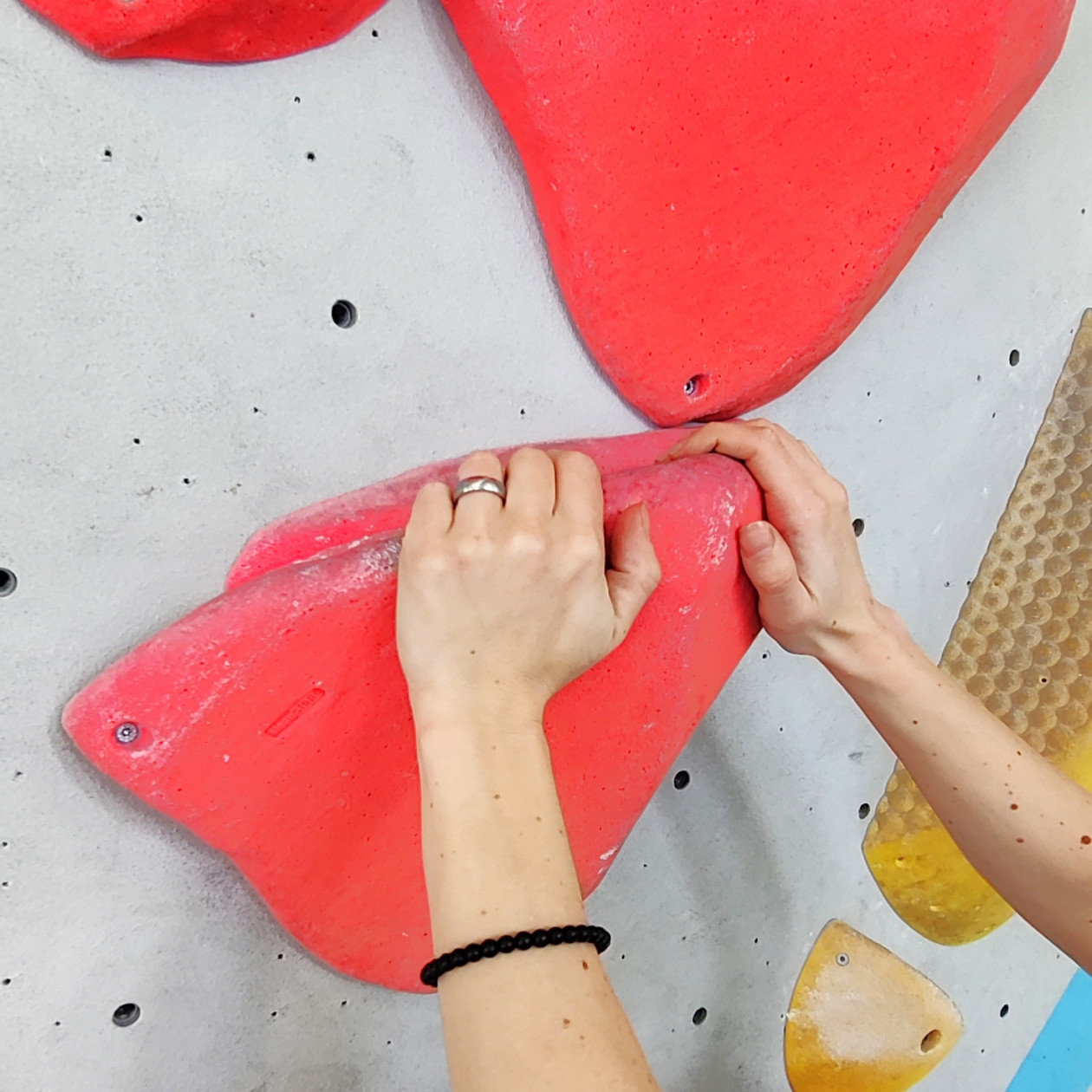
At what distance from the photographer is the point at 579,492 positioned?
23.5 inches

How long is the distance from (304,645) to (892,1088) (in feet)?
3.25

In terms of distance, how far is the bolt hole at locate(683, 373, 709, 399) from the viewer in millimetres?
809

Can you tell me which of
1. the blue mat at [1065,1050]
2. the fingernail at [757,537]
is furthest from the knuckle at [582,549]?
the blue mat at [1065,1050]

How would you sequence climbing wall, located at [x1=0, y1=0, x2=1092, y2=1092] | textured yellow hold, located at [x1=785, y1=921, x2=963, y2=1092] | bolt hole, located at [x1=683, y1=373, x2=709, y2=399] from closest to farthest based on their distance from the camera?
climbing wall, located at [x1=0, y1=0, x2=1092, y2=1092] → bolt hole, located at [x1=683, y1=373, x2=709, y2=399] → textured yellow hold, located at [x1=785, y1=921, x2=963, y2=1092]

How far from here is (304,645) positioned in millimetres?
612

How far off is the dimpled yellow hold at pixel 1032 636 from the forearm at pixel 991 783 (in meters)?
0.35

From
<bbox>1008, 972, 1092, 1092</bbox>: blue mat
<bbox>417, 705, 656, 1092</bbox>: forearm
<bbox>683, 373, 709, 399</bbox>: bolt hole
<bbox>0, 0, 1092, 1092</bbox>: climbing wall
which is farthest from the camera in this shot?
<bbox>1008, 972, 1092, 1092</bbox>: blue mat

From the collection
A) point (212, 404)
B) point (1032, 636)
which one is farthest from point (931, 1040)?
point (212, 404)

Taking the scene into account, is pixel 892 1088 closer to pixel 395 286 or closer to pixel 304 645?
pixel 304 645

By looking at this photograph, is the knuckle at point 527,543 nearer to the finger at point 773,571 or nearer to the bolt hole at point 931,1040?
the finger at point 773,571

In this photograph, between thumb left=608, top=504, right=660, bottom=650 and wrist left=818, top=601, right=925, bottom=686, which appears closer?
thumb left=608, top=504, right=660, bottom=650

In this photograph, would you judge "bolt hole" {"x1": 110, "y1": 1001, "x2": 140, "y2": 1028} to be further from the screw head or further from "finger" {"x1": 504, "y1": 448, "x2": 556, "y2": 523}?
"finger" {"x1": 504, "y1": 448, "x2": 556, "y2": 523}

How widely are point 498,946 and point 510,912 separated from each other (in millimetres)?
18

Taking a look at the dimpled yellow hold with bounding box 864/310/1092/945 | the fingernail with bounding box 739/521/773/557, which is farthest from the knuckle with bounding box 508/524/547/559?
the dimpled yellow hold with bounding box 864/310/1092/945
